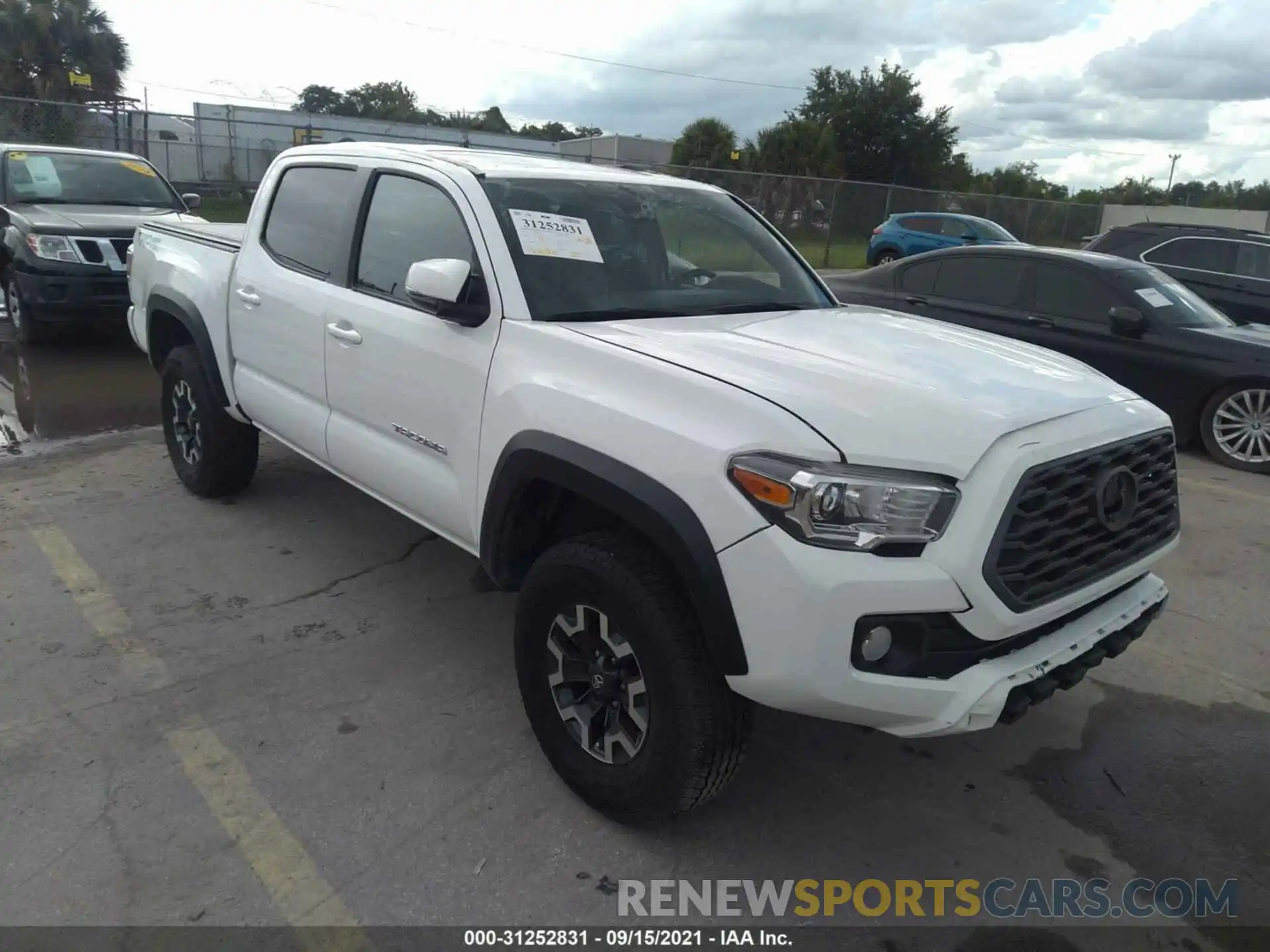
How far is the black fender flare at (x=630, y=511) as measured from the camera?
92.0 inches

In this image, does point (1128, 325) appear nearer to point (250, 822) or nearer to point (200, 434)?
point (200, 434)

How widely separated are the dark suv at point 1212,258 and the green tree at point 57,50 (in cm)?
3110

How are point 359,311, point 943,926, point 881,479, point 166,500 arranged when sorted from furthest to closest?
point 166,500 < point 359,311 < point 943,926 < point 881,479

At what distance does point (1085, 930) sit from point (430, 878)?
1.76m

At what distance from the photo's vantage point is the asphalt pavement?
8.39 ft

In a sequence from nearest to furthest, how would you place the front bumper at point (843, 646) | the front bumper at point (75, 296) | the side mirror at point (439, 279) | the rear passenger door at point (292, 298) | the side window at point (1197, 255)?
the front bumper at point (843, 646) < the side mirror at point (439, 279) < the rear passenger door at point (292, 298) < the front bumper at point (75, 296) < the side window at point (1197, 255)

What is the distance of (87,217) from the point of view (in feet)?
27.9

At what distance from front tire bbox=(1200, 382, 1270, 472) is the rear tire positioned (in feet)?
21.5

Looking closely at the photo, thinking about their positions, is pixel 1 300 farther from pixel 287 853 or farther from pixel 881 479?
pixel 881 479

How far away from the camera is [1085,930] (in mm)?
2557

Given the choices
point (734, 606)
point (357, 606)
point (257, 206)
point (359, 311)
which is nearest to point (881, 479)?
point (734, 606)

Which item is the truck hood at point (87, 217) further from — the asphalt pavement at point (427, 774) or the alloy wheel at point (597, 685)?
the alloy wheel at point (597, 685)

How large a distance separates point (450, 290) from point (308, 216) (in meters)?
1.67

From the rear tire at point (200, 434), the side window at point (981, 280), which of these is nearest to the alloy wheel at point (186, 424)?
the rear tire at point (200, 434)
